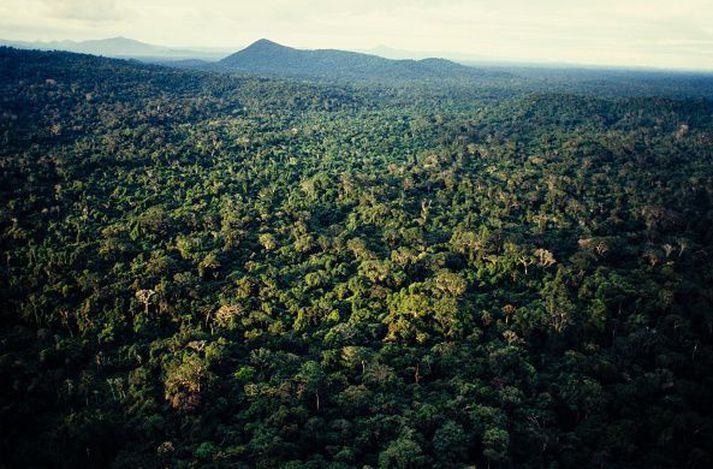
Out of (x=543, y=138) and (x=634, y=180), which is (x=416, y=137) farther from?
(x=634, y=180)

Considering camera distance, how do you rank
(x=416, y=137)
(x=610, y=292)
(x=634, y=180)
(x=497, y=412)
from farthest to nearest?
1. (x=416, y=137)
2. (x=634, y=180)
3. (x=610, y=292)
4. (x=497, y=412)

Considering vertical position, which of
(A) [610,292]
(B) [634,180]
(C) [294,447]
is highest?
(B) [634,180]

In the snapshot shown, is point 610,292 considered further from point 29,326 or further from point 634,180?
point 29,326

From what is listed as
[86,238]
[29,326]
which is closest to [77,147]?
[86,238]

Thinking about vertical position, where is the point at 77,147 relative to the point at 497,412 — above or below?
above

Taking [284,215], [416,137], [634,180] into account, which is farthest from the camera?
[416,137]

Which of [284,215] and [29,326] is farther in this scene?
[284,215]

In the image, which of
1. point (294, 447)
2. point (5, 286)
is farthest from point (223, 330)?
point (5, 286)
